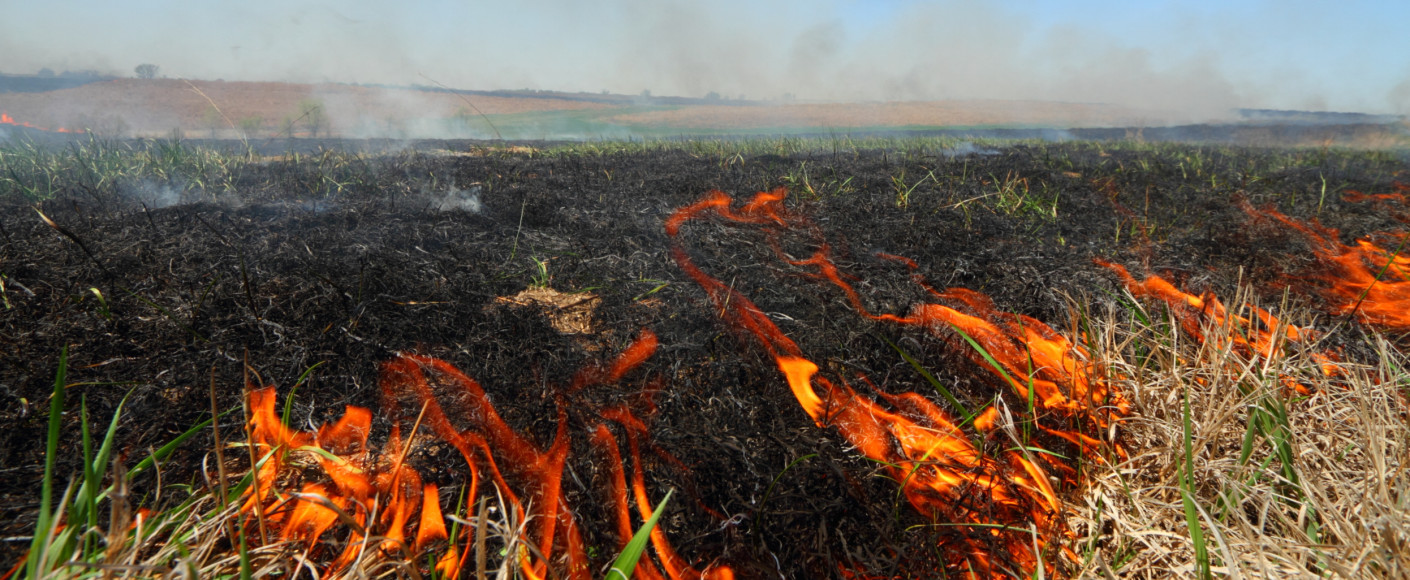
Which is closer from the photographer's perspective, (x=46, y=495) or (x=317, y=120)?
(x=46, y=495)

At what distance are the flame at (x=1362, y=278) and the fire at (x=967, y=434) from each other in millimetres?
1247

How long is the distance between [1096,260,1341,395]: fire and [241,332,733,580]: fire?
1.49 metres

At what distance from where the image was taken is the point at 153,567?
873 mm

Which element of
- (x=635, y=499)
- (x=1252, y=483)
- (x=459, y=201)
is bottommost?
(x=635, y=499)

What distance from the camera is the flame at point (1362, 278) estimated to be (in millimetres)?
2371

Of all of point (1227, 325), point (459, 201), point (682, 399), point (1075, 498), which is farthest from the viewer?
point (459, 201)

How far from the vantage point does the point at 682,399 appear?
5.65 feet

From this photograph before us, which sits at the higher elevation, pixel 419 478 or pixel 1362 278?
pixel 1362 278

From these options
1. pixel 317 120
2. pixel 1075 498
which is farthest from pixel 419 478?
pixel 317 120

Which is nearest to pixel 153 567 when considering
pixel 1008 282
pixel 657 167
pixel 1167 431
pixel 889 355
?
pixel 889 355

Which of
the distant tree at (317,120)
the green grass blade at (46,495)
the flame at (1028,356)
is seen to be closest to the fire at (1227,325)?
the flame at (1028,356)

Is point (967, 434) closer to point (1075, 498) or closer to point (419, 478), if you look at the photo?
point (1075, 498)

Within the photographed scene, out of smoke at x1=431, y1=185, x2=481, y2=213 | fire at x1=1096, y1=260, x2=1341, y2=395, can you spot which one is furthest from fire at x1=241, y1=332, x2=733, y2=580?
smoke at x1=431, y1=185, x2=481, y2=213

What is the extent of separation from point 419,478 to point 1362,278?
4450mm
